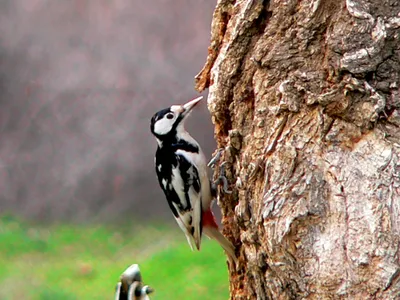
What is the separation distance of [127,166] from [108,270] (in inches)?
47.7

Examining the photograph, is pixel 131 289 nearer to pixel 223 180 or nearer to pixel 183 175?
pixel 223 180

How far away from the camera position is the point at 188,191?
3.87 meters

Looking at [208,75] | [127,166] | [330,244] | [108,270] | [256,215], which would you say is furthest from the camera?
[127,166]

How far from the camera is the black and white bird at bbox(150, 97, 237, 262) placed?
3852 millimetres

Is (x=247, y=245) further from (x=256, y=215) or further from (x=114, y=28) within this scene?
(x=114, y=28)

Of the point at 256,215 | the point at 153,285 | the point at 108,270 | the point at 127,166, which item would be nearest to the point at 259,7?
the point at 256,215

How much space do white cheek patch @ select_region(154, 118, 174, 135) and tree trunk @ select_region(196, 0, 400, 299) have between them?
100 cm

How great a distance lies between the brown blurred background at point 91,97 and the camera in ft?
24.8

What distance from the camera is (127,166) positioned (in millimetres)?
7578

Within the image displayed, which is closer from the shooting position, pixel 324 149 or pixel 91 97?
pixel 324 149

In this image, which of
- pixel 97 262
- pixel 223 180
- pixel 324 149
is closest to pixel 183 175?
pixel 223 180

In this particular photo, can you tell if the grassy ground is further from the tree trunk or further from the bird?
the tree trunk

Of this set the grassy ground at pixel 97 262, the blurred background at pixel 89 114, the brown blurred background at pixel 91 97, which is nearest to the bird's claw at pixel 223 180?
the grassy ground at pixel 97 262

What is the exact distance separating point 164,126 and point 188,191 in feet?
1.10
